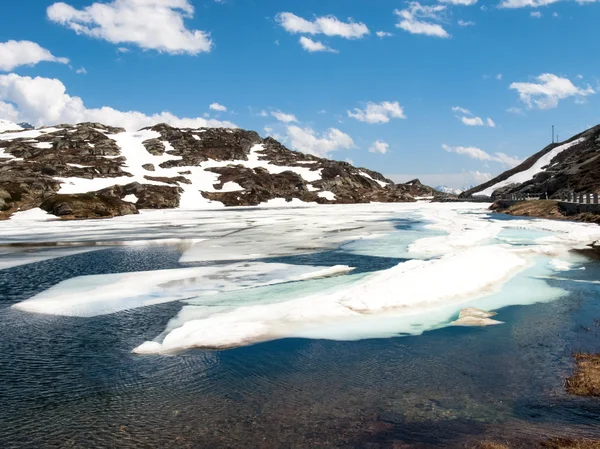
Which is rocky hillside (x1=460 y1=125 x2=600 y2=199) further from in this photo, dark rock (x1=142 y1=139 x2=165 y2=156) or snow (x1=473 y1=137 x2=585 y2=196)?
dark rock (x1=142 y1=139 x2=165 y2=156)

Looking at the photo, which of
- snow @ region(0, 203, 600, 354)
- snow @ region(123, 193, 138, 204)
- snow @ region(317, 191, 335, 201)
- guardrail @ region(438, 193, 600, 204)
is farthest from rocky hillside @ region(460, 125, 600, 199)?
snow @ region(123, 193, 138, 204)

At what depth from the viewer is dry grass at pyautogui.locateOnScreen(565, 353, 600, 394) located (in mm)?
7789

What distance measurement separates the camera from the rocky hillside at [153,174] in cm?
8744

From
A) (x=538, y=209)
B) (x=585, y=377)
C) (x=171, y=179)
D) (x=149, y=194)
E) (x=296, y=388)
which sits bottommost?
(x=296, y=388)

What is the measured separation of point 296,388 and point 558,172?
332 ft

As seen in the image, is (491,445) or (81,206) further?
(81,206)

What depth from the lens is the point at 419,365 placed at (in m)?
9.41

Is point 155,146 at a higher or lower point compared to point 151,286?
higher

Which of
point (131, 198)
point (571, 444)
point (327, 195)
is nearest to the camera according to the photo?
point (571, 444)

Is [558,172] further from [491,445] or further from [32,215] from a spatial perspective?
[491,445]

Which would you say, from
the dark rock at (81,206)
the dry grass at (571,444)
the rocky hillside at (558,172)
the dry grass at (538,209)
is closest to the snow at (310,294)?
the dry grass at (571,444)

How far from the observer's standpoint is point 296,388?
27.8 ft

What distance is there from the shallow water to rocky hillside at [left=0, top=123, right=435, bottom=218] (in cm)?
6939

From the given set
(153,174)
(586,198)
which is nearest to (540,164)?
(586,198)
